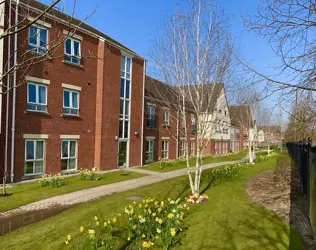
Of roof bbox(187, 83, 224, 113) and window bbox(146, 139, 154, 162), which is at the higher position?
roof bbox(187, 83, 224, 113)

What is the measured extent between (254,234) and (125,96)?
1594cm

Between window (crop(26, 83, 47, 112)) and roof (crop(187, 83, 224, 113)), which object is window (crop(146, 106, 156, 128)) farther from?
roof (crop(187, 83, 224, 113))

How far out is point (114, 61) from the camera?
18.8m

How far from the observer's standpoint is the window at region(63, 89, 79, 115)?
15742 mm

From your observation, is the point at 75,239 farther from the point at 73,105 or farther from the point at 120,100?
the point at 120,100

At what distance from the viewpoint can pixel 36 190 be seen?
1113 cm

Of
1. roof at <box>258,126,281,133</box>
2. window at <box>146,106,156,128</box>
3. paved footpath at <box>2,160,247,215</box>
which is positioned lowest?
paved footpath at <box>2,160,247,215</box>

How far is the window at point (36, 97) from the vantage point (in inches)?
536

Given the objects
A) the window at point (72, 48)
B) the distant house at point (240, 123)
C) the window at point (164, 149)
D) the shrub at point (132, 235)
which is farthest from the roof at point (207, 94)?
the window at point (164, 149)

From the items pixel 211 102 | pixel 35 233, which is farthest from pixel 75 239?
pixel 211 102

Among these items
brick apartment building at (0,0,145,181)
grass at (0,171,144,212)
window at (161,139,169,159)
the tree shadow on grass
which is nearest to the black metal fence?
the tree shadow on grass

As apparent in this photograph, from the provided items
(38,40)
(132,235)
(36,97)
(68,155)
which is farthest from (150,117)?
(38,40)

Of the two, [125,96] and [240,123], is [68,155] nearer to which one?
[125,96]

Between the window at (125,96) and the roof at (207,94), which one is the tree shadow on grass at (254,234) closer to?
the roof at (207,94)
